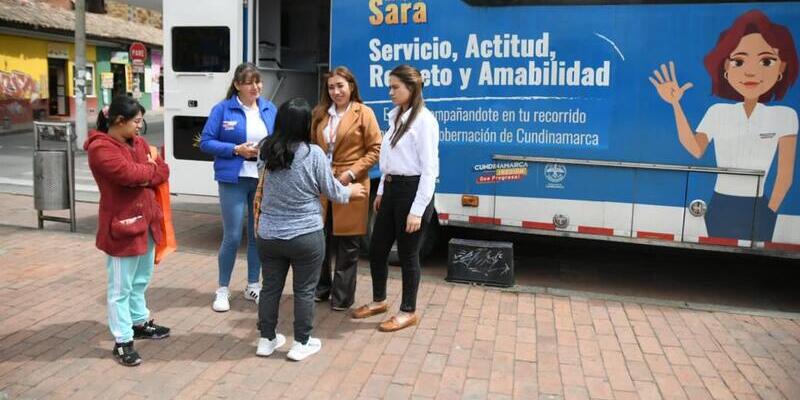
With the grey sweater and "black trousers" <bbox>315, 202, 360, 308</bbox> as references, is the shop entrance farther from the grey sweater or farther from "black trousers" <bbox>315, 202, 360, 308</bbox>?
the grey sweater

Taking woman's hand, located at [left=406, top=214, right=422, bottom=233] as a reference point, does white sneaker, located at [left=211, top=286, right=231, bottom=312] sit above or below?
below

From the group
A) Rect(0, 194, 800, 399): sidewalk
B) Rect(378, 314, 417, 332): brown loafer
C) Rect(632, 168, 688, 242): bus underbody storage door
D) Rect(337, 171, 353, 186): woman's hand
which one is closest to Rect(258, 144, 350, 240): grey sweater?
Rect(337, 171, 353, 186): woman's hand

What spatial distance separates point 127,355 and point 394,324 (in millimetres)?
1730

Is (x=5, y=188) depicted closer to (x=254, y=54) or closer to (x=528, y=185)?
(x=254, y=54)

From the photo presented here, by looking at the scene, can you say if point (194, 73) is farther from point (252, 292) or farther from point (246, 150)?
point (252, 292)

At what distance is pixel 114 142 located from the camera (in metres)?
4.02

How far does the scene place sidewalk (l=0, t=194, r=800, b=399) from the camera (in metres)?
4.03

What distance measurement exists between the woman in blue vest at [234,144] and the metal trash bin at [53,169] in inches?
134

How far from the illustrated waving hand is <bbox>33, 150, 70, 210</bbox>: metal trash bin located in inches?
241

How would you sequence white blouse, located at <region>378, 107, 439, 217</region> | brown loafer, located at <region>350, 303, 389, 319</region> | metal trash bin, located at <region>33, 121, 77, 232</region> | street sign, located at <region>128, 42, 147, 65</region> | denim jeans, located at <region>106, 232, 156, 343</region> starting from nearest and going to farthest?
denim jeans, located at <region>106, 232, 156, 343</region> → white blouse, located at <region>378, 107, 439, 217</region> → brown loafer, located at <region>350, 303, 389, 319</region> → metal trash bin, located at <region>33, 121, 77, 232</region> → street sign, located at <region>128, 42, 147, 65</region>

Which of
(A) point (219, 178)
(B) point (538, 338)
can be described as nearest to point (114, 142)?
(A) point (219, 178)

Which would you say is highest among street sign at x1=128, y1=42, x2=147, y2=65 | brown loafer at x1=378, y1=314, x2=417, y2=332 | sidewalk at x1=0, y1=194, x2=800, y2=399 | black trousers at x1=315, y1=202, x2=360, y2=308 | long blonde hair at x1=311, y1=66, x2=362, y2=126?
street sign at x1=128, y1=42, x2=147, y2=65

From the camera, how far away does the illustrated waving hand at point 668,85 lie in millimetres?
5605

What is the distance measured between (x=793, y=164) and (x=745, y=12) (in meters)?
1.22
